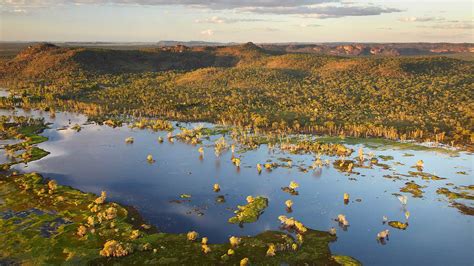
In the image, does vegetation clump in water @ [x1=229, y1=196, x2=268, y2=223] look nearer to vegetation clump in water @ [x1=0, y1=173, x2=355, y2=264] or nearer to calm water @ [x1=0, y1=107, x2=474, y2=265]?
calm water @ [x1=0, y1=107, x2=474, y2=265]

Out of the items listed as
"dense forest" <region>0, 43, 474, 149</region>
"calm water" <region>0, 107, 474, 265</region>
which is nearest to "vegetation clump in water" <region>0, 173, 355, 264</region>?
"calm water" <region>0, 107, 474, 265</region>

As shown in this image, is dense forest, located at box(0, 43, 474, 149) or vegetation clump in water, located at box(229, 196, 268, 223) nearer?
vegetation clump in water, located at box(229, 196, 268, 223)

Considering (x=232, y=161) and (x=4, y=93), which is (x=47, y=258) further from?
(x=4, y=93)

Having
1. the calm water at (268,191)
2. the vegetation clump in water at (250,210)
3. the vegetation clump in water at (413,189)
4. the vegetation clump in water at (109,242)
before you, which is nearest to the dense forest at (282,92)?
the calm water at (268,191)

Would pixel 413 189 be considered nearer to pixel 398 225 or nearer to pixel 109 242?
pixel 398 225

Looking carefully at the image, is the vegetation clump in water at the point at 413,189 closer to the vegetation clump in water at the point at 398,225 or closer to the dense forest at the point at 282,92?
the vegetation clump in water at the point at 398,225

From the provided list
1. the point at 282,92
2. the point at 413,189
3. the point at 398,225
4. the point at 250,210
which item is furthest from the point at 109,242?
the point at 282,92
